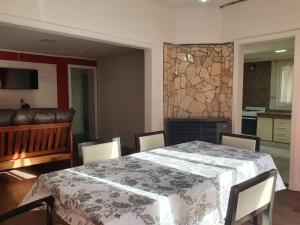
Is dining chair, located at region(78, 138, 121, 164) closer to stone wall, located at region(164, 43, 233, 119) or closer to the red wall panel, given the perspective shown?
stone wall, located at region(164, 43, 233, 119)

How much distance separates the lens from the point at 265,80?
6.46m

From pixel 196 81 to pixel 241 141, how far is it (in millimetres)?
1733

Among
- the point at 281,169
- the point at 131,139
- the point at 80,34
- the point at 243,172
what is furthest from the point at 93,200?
the point at 131,139

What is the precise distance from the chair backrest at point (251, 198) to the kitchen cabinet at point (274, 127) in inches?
194

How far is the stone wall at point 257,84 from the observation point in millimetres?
6441

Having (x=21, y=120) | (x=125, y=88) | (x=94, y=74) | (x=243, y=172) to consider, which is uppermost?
(x=94, y=74)

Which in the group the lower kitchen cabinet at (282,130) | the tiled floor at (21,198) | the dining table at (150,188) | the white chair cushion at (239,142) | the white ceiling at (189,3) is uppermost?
the white ceiling at (189,3)

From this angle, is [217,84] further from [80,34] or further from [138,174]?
[138,174]

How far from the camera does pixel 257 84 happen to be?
21.8ft

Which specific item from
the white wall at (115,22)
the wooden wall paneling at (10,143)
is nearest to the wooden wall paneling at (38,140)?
the wooden wall paneling at (10,143)

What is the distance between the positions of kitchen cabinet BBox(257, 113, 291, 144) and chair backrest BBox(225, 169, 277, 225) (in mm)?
4933

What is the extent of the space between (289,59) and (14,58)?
6.73m

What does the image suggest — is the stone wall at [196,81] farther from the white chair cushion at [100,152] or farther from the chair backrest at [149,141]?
the white chair cushion at [100,152]

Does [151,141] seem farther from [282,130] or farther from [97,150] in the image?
[282,130]
